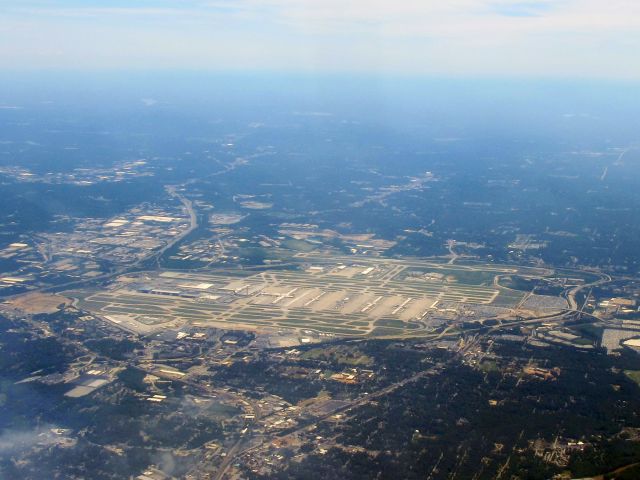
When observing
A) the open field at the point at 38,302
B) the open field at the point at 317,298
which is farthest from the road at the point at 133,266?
the open field at the point at 317,298

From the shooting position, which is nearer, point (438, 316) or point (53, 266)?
point (438, 316)

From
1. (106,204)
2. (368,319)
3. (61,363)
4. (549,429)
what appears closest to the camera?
(549,429)

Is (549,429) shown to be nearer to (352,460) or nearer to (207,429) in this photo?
(352,460)

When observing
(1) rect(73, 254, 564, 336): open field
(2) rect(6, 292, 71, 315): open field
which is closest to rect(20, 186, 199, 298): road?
Result: (2) rect(6, 292, 71, 315): open field

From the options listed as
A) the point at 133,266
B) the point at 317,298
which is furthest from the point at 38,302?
the point at 317,298

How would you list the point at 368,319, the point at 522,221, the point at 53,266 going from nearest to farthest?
the point at 368,319 < the point at 53,266 < the point at 522,221

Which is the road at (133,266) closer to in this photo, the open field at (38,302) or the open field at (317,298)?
the open field at (38,302)

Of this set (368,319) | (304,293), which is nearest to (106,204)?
(304,293)

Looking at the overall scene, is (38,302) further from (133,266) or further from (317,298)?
(317,298)
